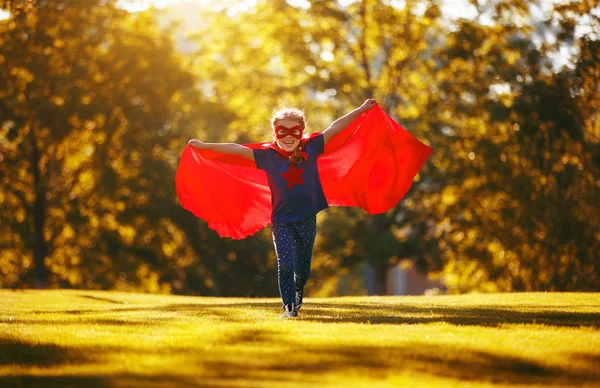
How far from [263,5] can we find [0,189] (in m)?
11.4

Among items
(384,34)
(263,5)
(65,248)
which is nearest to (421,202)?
(384,34)

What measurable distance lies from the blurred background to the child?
1855cm

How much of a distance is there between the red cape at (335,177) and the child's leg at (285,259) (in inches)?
88.0

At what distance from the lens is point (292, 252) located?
10484mm

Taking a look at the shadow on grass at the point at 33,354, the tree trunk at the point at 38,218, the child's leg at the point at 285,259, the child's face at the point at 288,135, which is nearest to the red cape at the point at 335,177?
the child's face at the point at 288,135

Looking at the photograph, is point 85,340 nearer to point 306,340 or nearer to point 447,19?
point 306,340

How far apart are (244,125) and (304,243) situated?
91.5 ft

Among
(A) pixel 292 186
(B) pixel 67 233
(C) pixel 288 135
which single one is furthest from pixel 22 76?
(A) pixel 292 186

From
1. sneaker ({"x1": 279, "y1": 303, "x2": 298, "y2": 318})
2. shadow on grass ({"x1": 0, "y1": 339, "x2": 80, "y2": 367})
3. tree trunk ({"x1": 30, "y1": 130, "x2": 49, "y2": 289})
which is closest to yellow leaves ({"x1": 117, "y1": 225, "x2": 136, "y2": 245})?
tree trunk ({"x1": 30, "y1": 130, "x2": 49, "y2": 289})

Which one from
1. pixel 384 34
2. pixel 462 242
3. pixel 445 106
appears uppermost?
pixel 384 34

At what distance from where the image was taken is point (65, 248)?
3594 centimetres

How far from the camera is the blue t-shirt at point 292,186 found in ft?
34.7

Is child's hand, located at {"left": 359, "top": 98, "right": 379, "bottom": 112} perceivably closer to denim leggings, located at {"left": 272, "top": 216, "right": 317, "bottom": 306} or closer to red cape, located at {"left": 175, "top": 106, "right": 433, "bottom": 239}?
red cape, located at {"left": 175, "top": 106, "right": 433, "bottom": 239}

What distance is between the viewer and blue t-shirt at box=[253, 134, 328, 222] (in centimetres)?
1057
